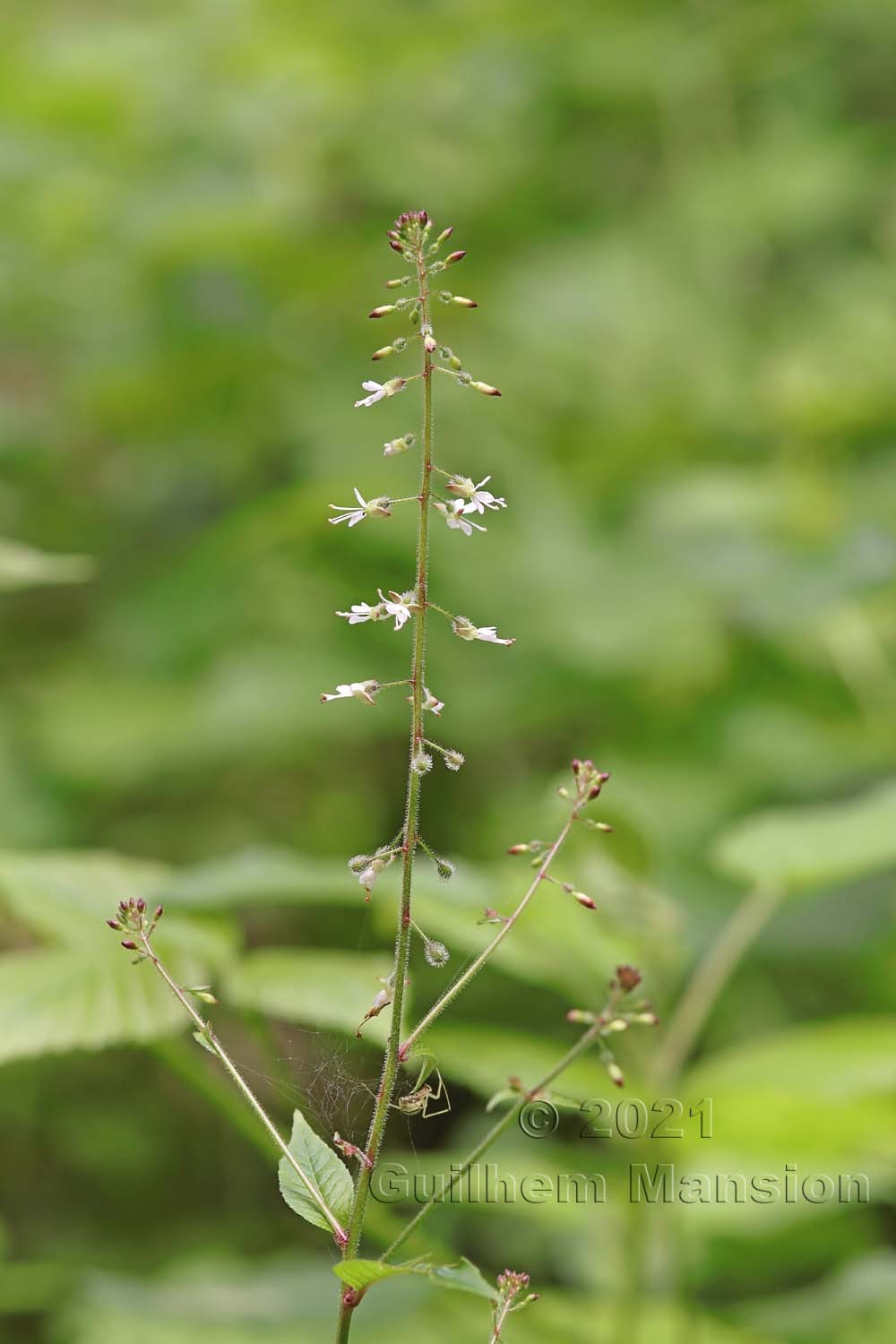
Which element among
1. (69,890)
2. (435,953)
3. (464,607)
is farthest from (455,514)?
(464,607)

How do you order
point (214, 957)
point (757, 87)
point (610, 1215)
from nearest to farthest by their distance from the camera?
point (214, 957) < point (610, 1215) < point (757, 87)

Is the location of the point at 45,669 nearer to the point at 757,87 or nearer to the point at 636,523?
the point at 636,523

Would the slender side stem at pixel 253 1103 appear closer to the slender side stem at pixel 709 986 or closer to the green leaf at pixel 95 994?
the green leaf at pixel 95 994

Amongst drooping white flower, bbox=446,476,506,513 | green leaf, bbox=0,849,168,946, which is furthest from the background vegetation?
drooping white flower, bbox=446,476,506,513

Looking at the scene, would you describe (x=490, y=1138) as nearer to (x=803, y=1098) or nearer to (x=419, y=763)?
(x=419, y=763)

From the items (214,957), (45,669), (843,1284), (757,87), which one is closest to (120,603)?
(45,669)
